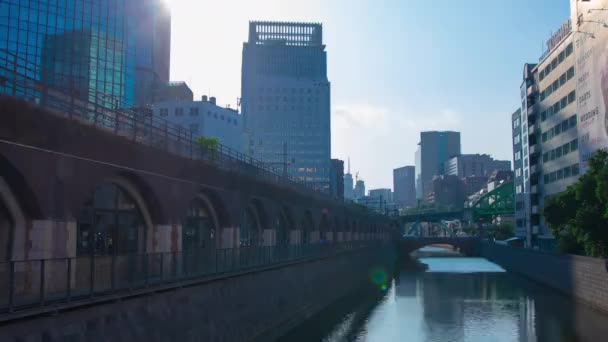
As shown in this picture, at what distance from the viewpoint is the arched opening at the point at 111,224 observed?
90.9 feet

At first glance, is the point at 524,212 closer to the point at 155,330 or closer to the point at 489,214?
the point at 489,214

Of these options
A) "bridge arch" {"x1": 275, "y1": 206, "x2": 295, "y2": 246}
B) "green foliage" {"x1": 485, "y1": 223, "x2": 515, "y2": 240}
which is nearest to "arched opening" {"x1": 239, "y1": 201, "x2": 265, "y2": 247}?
"bridge arch" {"x1": 275, "y1": 206, "x2": 295, "y2": 246}

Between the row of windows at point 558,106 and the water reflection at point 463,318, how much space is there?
25.6 meters

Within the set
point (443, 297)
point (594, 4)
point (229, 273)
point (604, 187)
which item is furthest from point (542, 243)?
point (229, 273)

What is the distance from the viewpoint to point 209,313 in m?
30.3

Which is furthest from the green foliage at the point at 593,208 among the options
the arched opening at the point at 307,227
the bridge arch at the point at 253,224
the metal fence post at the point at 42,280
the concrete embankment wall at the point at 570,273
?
the metal fence post at the point at 42,280

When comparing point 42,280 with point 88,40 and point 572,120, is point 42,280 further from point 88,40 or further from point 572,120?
point 88,40

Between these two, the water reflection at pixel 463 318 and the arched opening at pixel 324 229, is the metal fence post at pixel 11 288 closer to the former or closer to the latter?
the water reflection at pixel 463 318

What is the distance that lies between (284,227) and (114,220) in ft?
113

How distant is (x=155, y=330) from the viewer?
24453 millimetres

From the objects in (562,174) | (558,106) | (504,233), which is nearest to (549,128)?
(558,106)

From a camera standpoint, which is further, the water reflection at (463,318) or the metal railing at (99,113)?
the water reflection at (463,318)

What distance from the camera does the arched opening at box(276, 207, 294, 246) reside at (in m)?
61.6

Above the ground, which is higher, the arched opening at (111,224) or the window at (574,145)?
the window at (574,145)
